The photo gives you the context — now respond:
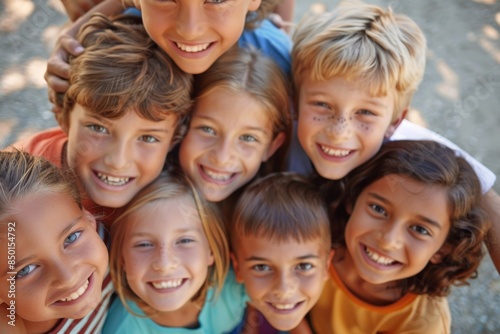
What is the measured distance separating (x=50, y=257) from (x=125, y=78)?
673mm

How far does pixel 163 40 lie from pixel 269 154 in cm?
63

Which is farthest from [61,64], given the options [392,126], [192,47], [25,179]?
[392,126]

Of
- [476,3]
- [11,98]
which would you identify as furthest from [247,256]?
[476,3]

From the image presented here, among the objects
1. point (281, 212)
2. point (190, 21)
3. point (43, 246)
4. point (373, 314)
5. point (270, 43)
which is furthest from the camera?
point (270, 43)

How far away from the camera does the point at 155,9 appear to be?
5.75ft

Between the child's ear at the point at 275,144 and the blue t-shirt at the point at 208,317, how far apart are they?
1.59 ft

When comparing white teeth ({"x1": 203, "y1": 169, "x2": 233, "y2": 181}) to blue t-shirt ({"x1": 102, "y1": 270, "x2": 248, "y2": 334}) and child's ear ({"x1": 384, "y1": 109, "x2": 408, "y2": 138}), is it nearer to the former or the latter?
blue t-shirt ({"x1": 102, "y1": 270, "x2": 248, "y2": 334})

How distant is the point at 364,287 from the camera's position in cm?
212

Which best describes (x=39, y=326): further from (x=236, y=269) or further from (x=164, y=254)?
(x=236, y=269)

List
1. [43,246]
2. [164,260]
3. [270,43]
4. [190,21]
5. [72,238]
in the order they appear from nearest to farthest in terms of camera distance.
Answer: [43,246] → [72,238] → [190,21] → [164,260] → [270,43]

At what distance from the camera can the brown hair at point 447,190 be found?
1.87 m

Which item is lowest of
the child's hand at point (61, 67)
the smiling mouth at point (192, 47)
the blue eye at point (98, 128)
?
the blue eye at point (98, 128)

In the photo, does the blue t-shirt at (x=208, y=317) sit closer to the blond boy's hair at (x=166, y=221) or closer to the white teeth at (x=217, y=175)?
the blond boy's hair at (x=166, y=221)

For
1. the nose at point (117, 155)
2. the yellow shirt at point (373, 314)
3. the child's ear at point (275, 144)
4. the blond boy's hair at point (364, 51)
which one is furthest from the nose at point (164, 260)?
the blond boy's hair at point (364, 51)
